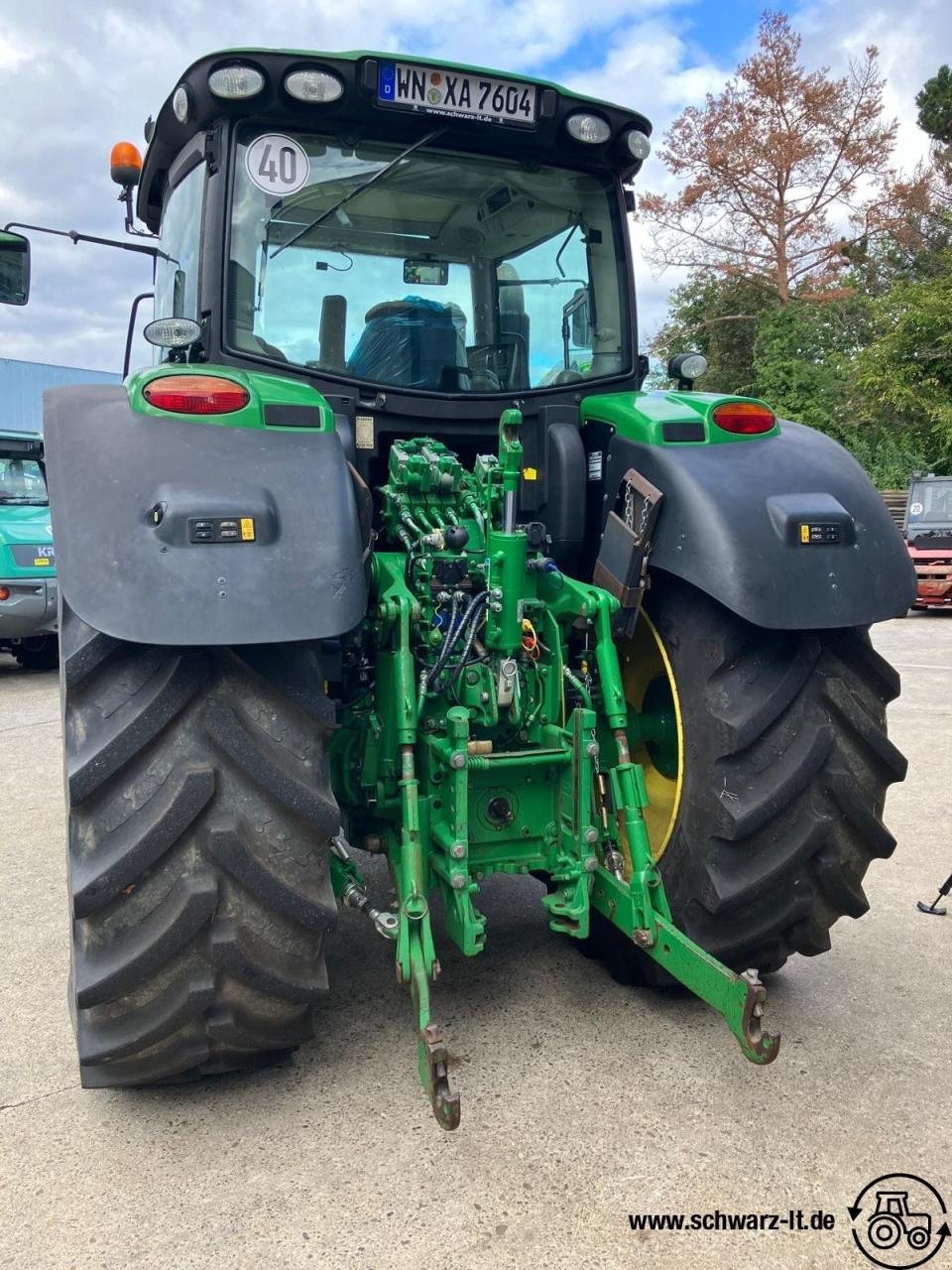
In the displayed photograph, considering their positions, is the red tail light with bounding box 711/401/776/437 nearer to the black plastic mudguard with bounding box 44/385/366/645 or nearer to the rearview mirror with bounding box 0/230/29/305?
the black plastic mudguard with bounding box 44/385/366/645

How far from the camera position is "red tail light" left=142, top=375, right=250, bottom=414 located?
243cm

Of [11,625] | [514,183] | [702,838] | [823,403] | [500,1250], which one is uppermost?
[823,403]

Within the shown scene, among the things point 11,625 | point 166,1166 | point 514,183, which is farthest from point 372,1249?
point 11,625

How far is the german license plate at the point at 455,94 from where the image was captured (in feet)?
9.72

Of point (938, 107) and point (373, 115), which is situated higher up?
point (938, 107)

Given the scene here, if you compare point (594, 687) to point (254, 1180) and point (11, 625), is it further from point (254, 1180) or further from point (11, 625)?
point (11, 625)

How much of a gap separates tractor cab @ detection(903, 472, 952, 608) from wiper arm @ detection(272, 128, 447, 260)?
12435 mm

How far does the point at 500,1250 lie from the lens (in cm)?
197

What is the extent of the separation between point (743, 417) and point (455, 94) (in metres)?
1.27

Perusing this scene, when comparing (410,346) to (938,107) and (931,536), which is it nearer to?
(931,536)

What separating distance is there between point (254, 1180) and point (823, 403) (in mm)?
25855

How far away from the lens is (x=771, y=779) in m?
2.61

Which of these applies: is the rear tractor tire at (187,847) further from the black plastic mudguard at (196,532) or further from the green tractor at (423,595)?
the black plastic mudguard at (196,532)

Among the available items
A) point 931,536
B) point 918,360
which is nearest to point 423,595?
point 931,536
